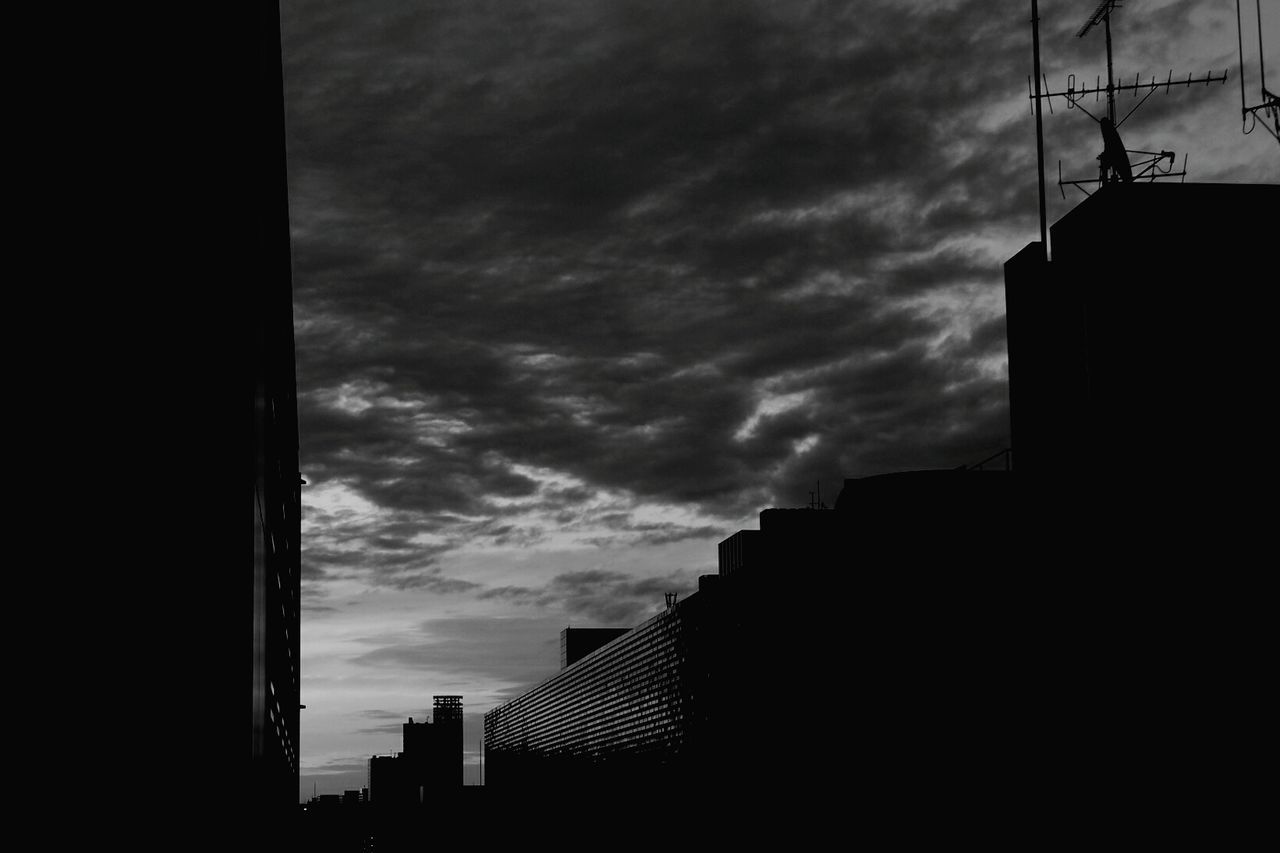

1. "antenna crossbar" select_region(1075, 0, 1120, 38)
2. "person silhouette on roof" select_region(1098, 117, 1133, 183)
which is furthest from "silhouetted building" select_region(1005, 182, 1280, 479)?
"antenna crossbar" select_region(1075, 0, 1120, 38)

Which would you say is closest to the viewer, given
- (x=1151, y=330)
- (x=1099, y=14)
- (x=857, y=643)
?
(x=1099, y=14)

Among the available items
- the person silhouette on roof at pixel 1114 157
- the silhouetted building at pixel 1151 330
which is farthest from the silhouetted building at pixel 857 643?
→ the person silhouette on roof at pixel 1114 157

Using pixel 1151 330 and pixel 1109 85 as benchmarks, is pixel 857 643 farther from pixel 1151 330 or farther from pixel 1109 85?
pixel 1109 85

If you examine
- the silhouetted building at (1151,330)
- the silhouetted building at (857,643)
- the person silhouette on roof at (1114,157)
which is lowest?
the silhouetted building at (857,643)

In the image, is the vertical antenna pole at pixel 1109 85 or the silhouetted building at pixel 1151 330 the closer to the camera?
the vertical antenna pole at pixel 1109 85

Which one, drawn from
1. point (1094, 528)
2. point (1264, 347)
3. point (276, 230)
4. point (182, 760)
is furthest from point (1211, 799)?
point (182, 760)

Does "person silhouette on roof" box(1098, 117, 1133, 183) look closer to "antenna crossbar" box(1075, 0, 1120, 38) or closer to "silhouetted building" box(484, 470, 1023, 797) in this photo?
"antenna crossbar" box(1075, 0, 1120, 38)

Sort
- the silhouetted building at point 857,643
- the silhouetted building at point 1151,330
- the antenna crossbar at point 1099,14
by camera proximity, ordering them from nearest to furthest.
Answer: the antenna crossbar at point 1099,14, the silhouetted building at point 1151,330, the silhouetted building at point 857,643

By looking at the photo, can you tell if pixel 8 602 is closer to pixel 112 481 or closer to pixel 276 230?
pixel 112 481

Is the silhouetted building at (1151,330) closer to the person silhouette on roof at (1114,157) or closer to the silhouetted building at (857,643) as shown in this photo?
the person silhouette on roof at (1114,157)

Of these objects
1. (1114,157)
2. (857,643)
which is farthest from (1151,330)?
(857,643)

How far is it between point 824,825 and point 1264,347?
2396 inches

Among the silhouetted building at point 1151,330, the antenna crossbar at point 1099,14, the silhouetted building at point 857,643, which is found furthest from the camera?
the silhouetted building at point 857,643

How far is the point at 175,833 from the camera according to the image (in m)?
13.4
